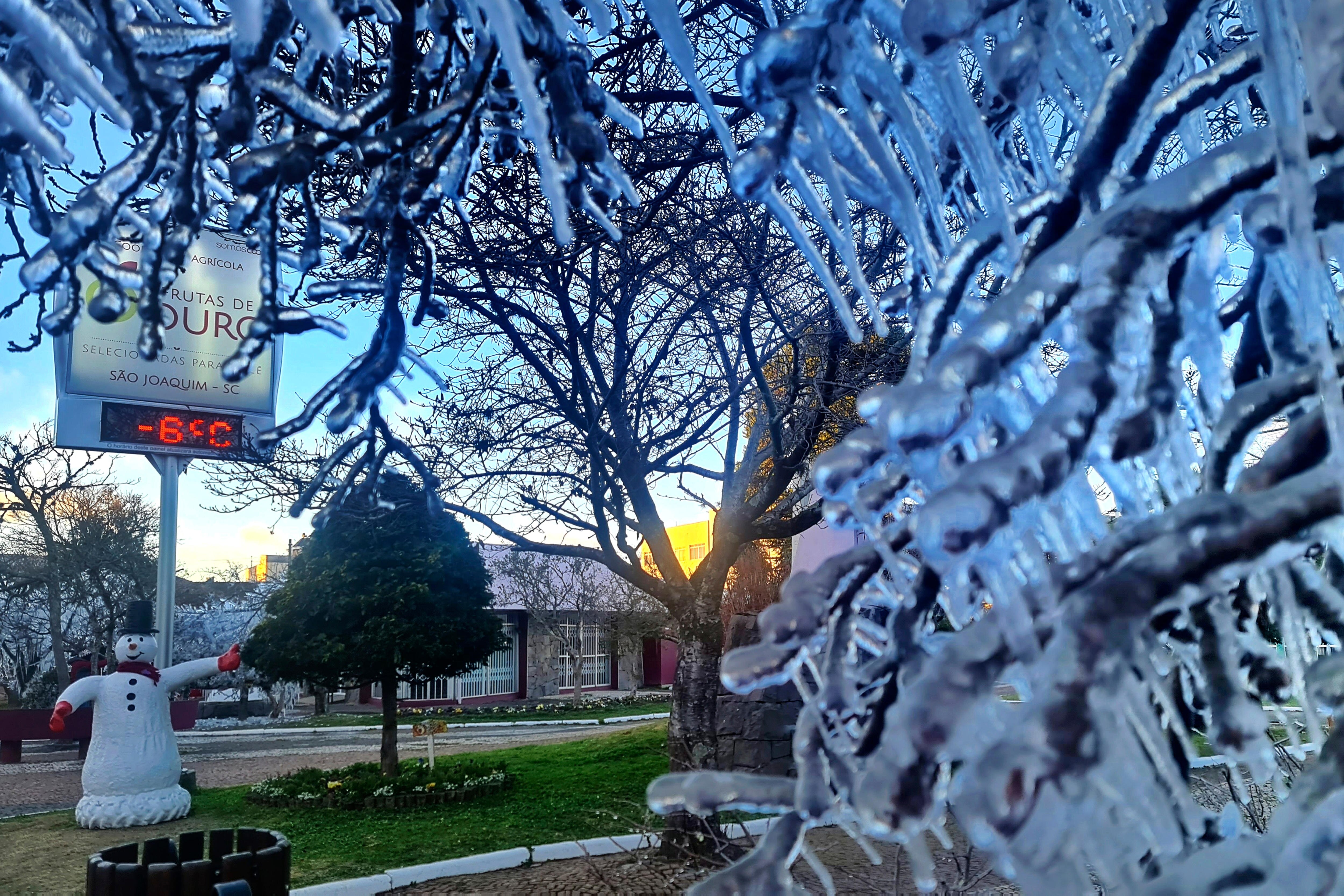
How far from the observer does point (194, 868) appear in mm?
4164

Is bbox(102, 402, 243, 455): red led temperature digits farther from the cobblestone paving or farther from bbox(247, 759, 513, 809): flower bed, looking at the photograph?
the cobblestone paving

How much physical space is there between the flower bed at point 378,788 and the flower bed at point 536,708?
10181 mm

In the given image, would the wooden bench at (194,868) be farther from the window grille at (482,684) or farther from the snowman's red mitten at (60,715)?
the window grille at (482,684)

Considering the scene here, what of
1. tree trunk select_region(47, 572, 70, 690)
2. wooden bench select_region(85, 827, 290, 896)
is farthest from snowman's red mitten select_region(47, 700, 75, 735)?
tree trunk select_region(47, 572, 70, 690)

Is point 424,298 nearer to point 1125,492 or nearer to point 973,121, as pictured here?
point 973,121

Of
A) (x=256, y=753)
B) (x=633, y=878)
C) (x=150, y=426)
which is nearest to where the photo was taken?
(x=633, y=878)

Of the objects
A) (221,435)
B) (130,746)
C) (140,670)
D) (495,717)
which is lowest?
(495,717)

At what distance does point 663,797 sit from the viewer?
1.19m

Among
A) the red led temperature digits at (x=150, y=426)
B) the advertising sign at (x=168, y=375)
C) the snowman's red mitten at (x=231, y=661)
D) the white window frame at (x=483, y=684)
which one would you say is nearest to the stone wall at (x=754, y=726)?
the snowman's red mitten at (x=231, y=661)

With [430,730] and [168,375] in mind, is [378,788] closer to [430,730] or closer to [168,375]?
[430,730]

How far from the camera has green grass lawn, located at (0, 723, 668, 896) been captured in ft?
25.0

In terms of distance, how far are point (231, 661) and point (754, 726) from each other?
5997mm

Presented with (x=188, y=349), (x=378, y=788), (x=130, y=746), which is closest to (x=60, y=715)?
(x=130, y=746)

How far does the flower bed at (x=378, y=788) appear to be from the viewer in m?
10.6
